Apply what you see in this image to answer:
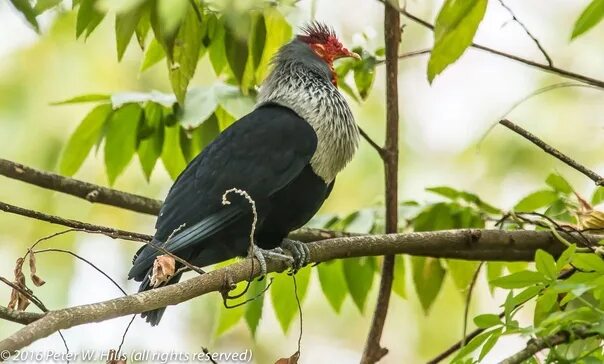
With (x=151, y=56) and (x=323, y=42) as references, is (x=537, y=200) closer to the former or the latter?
(x=323, y=42)

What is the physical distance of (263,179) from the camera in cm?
387

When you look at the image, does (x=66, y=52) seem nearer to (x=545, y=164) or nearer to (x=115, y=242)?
(x=115, y=242)

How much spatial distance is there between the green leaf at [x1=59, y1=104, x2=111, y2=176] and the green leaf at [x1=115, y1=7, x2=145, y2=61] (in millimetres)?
1168

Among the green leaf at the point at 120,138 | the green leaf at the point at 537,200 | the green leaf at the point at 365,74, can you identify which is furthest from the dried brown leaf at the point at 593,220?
the green leaf at the point at 120,138

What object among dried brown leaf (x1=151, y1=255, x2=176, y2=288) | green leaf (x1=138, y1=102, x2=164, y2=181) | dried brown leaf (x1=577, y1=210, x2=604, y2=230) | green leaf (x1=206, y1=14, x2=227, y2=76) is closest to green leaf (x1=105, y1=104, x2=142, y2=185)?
green leaf (x1=138, y1=102, x2=164, y2=181)

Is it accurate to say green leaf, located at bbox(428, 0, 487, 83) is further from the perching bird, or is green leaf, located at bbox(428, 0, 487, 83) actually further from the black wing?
the black wing

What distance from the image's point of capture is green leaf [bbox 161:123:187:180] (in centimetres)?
399

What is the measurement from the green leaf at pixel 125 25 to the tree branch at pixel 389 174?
1251 millimetres

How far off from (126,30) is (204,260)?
1.60 m

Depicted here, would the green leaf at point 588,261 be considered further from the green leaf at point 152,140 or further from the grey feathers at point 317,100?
the green leaf at point 152,140

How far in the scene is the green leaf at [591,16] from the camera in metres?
2.67

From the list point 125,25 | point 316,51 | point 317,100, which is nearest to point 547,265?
point 125,25

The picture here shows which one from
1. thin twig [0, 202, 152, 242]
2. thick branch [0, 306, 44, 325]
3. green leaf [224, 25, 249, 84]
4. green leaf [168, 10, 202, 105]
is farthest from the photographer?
green leaf [224, 25, 249, 84]

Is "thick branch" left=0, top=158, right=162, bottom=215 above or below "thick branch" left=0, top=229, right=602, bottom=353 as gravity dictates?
above
